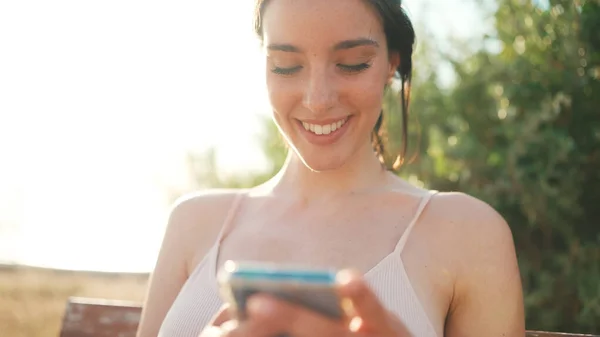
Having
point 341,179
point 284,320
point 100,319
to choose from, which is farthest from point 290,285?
point 100,319

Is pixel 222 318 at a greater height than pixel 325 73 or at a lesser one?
lesser

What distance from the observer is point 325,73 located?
2.08 metres

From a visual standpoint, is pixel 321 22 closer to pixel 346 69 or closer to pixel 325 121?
pixel 346 69

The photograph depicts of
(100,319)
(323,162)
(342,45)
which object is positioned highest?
(342,45)

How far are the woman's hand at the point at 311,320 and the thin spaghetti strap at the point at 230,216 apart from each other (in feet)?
3.47

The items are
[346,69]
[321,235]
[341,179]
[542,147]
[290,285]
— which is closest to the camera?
[290,285]

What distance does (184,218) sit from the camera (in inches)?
97.5

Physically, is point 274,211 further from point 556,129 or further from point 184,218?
point 556,129

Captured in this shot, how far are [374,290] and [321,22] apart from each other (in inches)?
28.6

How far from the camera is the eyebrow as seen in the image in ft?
6.76

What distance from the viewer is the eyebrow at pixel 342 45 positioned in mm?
2061

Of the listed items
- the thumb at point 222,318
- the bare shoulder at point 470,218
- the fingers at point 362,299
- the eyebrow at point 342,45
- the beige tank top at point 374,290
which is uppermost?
the eyebrow at point 342,45

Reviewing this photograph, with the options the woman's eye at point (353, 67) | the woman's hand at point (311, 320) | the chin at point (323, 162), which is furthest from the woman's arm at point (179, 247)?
the woman's hand at point (311, 320)

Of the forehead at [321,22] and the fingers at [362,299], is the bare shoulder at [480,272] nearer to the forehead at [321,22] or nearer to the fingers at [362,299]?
the forehead at [321,22]
